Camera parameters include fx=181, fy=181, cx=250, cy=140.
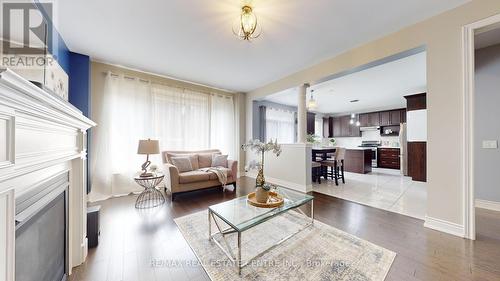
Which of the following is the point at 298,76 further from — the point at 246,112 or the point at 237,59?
the point at 246,112

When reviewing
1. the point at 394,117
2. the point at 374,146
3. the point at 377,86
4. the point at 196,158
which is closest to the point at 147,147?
the point at 196,158

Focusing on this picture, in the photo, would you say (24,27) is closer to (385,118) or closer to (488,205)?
(488,205)

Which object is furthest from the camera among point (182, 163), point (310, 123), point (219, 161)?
point (310, 123)

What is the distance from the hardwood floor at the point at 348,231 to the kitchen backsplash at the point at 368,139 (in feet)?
17.1

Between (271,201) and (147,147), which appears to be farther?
(147,147)

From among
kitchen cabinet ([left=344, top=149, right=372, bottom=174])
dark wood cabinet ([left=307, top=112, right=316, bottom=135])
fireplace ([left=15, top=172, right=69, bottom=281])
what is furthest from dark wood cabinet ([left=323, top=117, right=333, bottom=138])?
fireplace ([left=15, top=172, right=69, bottom=281])

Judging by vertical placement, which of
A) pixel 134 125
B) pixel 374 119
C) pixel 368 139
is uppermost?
pixel 374 119

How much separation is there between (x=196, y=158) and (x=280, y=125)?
338 cm

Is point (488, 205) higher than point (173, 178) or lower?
lower

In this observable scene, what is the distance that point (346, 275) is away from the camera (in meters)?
1.43

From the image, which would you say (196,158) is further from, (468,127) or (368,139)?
(368,139)

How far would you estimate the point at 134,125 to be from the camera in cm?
377

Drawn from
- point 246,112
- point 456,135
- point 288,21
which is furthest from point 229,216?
point 246,112

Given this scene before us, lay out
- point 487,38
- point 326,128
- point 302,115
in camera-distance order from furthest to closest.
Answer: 1. point 326,128
2. point 302,115
3. point 487,38
